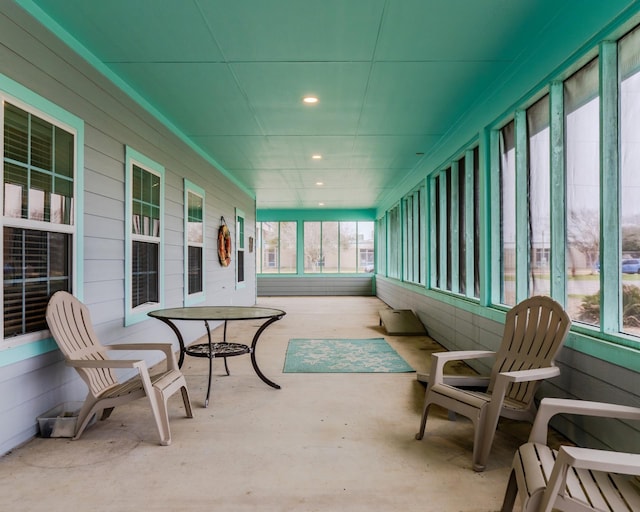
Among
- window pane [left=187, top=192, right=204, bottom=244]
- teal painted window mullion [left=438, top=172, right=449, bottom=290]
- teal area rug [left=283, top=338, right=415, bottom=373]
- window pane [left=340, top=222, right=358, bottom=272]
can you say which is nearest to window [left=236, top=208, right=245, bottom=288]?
window pane [left=187, top=192, right=204, bottom=244]

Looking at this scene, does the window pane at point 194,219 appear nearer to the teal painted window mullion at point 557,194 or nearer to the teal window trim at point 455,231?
the teal window trim at point 455,231

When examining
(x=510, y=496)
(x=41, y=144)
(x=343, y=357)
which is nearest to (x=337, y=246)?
(x=343, y=357)

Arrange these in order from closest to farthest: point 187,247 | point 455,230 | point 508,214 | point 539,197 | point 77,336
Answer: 1. point 77,336
2. point 539,197
3. point 508,214
4. point 455,230
5. point 187,247

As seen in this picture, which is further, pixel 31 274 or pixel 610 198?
pixel 31 274

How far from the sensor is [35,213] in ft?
9.59

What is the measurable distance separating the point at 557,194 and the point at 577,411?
69.4 inches

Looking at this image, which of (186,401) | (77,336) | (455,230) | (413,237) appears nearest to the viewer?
(77,336)

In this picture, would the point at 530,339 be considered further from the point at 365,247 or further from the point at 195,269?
the point at 365,247

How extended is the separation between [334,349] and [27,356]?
379cm

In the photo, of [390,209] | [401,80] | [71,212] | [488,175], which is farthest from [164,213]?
[390,209]

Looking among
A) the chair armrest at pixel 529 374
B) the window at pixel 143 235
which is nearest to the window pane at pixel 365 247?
the window at pixel 143 235

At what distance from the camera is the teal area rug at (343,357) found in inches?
191

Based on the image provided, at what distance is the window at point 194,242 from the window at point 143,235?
88cm

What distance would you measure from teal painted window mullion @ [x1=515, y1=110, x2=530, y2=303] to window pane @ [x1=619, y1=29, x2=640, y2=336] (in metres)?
1.29
